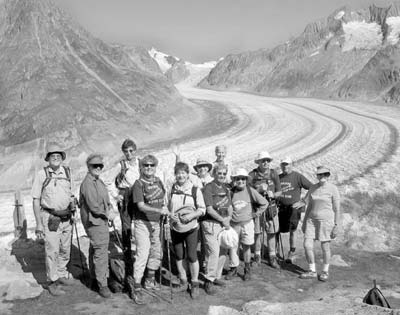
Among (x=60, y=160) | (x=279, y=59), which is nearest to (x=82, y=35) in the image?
(x=60, y=160)

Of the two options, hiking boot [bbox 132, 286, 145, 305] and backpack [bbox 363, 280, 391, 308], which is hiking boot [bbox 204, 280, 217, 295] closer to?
hiking boot [bbox 132, 286, 145, 305]

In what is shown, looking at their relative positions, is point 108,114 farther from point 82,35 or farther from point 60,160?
point 60,160

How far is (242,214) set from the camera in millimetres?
7027

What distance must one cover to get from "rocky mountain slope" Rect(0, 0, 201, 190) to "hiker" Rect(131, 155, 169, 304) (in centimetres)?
788

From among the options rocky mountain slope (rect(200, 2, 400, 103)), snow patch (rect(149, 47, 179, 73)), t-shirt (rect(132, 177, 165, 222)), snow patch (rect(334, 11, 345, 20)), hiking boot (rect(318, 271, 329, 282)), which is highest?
snow patch (rect(149, 47, 179, 73))

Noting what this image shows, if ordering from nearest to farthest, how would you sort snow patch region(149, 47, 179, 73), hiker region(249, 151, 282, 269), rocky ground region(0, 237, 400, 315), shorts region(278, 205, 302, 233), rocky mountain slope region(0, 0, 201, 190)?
rocky ground region(0, 237, 400, 315)
hiker region(249, 151, 282, 269)
shorts region(278, 205, 302, 233)
rocky mountain slope region(0, 0, 201, 190)
snow patch region(149, 47, 179, 73)

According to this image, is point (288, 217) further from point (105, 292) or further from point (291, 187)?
point (105, 292)

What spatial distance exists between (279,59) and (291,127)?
38.1 metres

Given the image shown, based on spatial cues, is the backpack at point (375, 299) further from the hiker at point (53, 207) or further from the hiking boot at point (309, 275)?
the hiker at point (53, 207)

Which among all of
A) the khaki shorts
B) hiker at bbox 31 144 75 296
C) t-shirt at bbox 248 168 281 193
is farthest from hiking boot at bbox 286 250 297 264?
hiker at bbox 31 144 75 296

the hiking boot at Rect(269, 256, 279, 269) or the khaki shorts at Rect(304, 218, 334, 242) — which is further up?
the khaki shorts at Rect(304, 218, 334, 242)

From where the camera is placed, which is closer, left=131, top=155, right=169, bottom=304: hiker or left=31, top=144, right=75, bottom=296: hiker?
left=131, top=155, right=169, bottom=304: hiker

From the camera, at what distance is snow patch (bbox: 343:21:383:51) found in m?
44.6

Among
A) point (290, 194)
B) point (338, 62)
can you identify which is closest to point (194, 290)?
point (290, 194)
